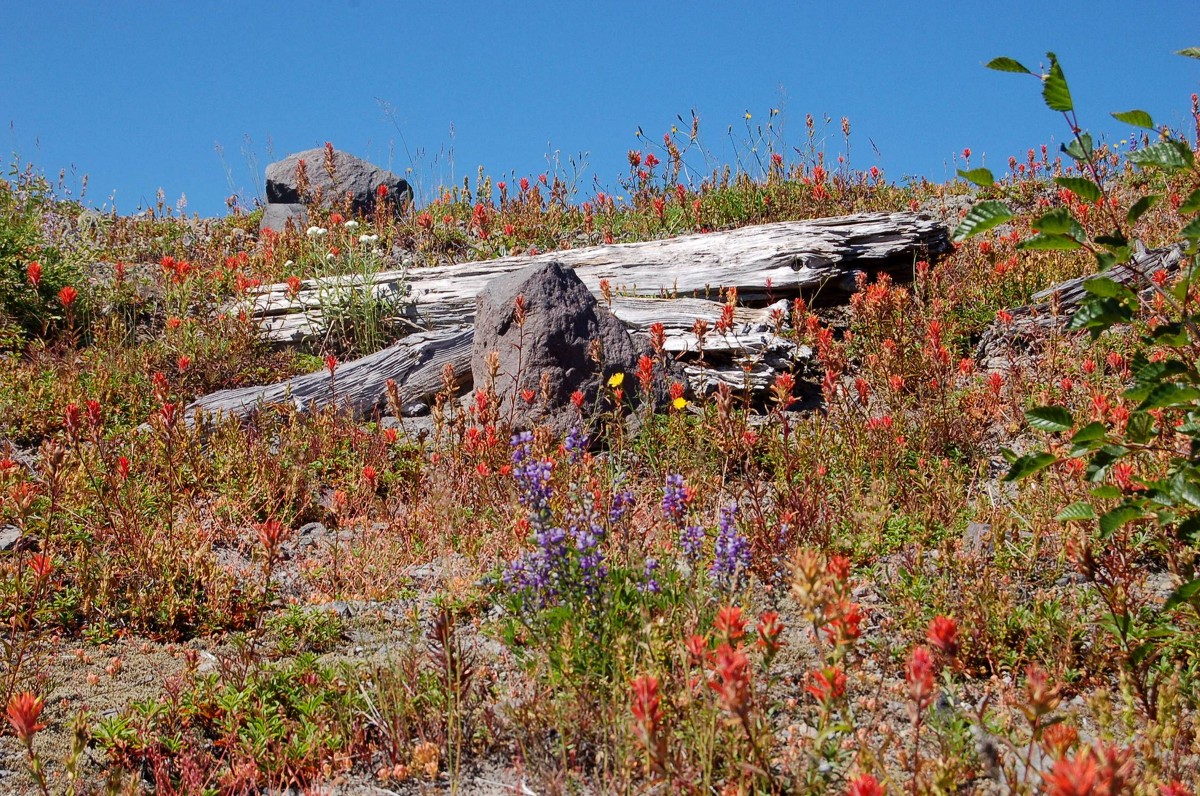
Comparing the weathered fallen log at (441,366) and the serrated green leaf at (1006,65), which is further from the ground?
the serrated green leaf at (1006,65)

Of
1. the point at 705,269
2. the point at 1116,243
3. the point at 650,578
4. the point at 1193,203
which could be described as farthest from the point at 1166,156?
the point at 705,269

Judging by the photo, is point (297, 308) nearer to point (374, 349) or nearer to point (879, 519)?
point (374, 349)

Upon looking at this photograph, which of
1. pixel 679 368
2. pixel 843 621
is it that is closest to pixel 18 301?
pixel 679 368

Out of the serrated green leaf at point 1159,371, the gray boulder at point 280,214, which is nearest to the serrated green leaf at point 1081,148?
the serrated green leaf at point 1159,371

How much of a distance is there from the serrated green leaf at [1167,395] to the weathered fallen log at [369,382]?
5795 mm

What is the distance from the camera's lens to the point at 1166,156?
226cm

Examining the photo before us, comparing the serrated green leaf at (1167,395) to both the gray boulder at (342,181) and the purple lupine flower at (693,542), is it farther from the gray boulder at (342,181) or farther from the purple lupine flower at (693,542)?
the gray boulder at (342,181)

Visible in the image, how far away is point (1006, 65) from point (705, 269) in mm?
6187

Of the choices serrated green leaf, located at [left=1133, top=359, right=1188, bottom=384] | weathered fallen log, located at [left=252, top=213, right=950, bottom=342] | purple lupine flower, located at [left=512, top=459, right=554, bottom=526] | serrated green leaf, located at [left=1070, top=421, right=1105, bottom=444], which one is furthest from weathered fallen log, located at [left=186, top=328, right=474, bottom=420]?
serrated green leaf, located at [left=1133, top=359, right=1188, bottom=384]

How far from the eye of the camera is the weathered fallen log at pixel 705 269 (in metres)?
8.26

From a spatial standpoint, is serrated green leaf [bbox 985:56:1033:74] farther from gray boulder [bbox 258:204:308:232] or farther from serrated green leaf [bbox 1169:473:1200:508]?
gray boulder [bbox 258:204:308:232]

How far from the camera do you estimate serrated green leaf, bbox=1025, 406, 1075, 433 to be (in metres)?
2.43

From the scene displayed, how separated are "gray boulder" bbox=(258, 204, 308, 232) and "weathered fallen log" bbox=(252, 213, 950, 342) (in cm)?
562

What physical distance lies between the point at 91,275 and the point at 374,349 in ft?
12.0
